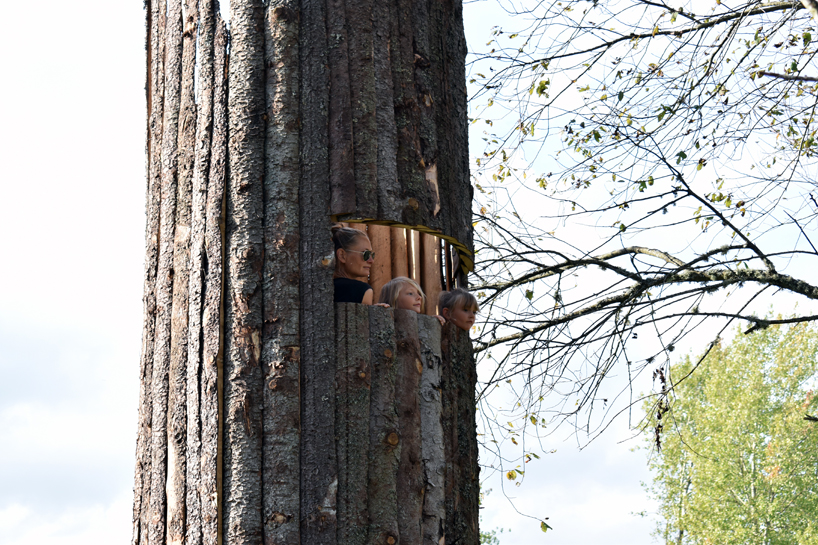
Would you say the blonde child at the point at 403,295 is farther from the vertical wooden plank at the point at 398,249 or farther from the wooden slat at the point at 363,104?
the vertical wooden plank at the point at 398,249

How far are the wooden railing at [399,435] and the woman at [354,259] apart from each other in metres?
0.68

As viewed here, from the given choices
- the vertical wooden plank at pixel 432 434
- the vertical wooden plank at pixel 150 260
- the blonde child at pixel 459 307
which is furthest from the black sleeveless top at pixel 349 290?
the vertical wooden plank at pixel 150 260

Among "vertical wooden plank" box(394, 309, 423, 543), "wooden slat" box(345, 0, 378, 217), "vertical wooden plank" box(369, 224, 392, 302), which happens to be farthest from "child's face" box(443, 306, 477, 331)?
"vertical wooden plank" box(369, 224, 392, 302)

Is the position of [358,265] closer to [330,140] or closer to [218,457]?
[330,140]

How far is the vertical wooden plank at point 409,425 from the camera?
2514 millimetres

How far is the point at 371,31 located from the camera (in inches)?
115

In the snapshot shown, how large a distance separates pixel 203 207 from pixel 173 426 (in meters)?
0.78

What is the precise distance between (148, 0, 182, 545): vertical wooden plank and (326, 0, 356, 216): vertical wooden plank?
732 mm

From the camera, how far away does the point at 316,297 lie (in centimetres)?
256

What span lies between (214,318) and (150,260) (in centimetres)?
77

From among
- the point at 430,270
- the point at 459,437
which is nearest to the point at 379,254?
the point at 430,270

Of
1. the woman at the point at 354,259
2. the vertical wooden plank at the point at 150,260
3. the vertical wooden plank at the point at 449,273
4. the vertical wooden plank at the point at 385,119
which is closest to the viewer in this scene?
the vertical wooden plank at the point at 385,119

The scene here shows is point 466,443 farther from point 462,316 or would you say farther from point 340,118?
point 340,118

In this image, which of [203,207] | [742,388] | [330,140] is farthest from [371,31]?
[742,388]
